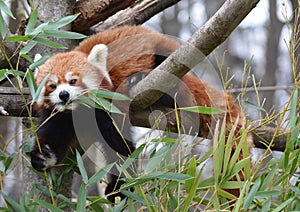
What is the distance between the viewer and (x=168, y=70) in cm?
216

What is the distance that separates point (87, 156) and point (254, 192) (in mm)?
1199

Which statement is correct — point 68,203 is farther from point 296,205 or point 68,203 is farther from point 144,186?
point 296,205

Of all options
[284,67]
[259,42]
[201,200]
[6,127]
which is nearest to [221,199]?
[201,200]

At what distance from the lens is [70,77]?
2.45m

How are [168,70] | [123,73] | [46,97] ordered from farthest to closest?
[123,73] < [46,97] < [168,70]

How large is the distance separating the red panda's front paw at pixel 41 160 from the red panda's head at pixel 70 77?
0.69 ft

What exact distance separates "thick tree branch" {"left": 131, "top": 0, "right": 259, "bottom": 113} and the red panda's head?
9.9 inches

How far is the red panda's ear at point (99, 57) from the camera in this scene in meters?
2.57

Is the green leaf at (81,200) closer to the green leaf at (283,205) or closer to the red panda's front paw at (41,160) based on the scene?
the red panda's front paw at (41,160)

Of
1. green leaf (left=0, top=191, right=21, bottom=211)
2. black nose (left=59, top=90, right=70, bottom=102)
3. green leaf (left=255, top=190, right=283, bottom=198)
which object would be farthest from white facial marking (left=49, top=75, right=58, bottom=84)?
green leaf (left=255, top=190, right=283, bottom=198)

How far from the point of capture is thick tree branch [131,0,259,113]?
6.33 feet

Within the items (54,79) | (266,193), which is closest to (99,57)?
(54,79)

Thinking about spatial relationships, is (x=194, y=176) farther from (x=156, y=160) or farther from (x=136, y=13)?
(x=136, y=13)

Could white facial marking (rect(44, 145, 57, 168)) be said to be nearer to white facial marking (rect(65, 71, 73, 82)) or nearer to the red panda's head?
the red panda's head
